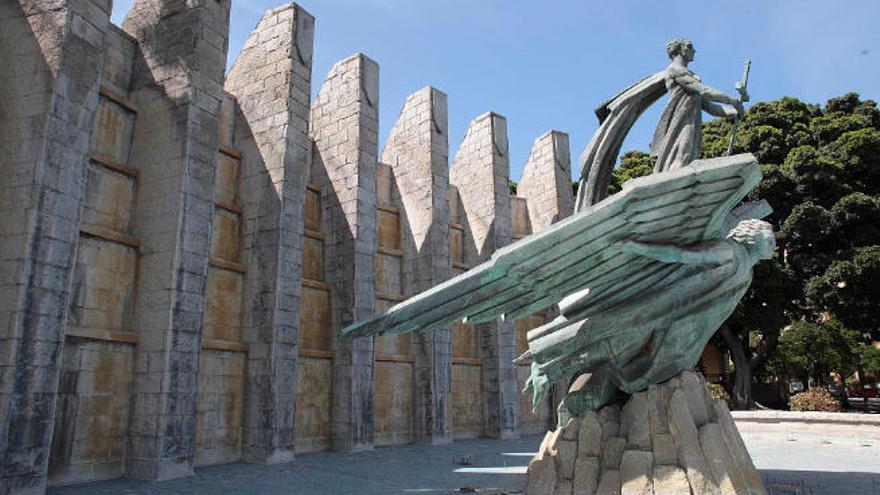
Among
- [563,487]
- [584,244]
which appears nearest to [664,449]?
[563,487]

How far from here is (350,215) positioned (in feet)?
54.9

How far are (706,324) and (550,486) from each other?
9.41ft

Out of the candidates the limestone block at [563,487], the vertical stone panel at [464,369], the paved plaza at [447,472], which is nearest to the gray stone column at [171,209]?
the paved plaza at [447,472]

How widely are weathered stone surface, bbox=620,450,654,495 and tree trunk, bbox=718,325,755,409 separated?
2252 centimetres

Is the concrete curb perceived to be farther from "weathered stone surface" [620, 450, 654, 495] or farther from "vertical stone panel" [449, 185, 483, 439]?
"weathered stone surface" [620, 450, 654, 495]

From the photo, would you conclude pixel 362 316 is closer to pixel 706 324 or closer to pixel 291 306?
pixel 291 306

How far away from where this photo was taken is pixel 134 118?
1262 cm

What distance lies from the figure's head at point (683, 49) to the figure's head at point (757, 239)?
281 centimetres

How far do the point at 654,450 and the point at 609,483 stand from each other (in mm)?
658

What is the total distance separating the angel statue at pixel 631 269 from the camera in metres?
6.61

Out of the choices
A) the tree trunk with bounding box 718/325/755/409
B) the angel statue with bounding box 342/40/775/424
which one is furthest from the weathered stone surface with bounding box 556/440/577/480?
the tree trunk with bounding box 718/325/755/409

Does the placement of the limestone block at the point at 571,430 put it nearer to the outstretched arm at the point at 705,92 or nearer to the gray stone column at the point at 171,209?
the outstretched arm at the point at 705,92

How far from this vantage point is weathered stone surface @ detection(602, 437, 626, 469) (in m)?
7.39

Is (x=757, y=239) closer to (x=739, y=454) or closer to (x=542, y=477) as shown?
(x=739, y=454)
